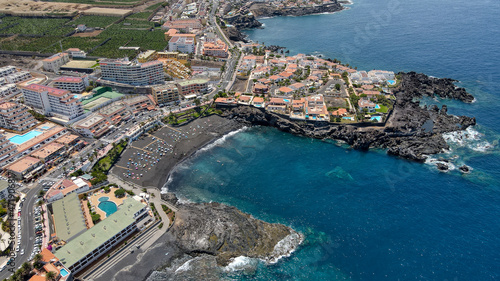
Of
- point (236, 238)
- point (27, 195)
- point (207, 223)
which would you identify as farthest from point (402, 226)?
point (27, 195)

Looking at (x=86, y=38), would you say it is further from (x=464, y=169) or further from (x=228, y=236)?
(x=464, y=169)

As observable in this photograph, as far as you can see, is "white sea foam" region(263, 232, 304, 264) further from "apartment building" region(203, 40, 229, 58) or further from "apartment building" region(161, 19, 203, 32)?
"apartment building" region(161, 19, 203, 32)

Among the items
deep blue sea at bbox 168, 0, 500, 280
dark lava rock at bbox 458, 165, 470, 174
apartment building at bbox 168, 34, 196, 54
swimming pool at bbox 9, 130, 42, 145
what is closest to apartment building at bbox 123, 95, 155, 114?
swimming pool at bbox 9, 130, 42, 145

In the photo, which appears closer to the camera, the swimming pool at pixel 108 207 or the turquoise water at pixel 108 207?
the turquoise water at pixel 108 207

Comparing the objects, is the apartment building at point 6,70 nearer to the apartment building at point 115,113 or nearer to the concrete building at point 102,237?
the apartment building at point 115,113

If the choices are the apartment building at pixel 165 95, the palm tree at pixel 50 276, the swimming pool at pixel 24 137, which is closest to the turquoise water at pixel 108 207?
the palm tree at pixel 50 276

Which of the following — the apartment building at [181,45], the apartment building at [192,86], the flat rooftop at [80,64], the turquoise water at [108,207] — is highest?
the apartment building at [181,45]

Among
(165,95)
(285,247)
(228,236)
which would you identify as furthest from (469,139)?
(165,95)
